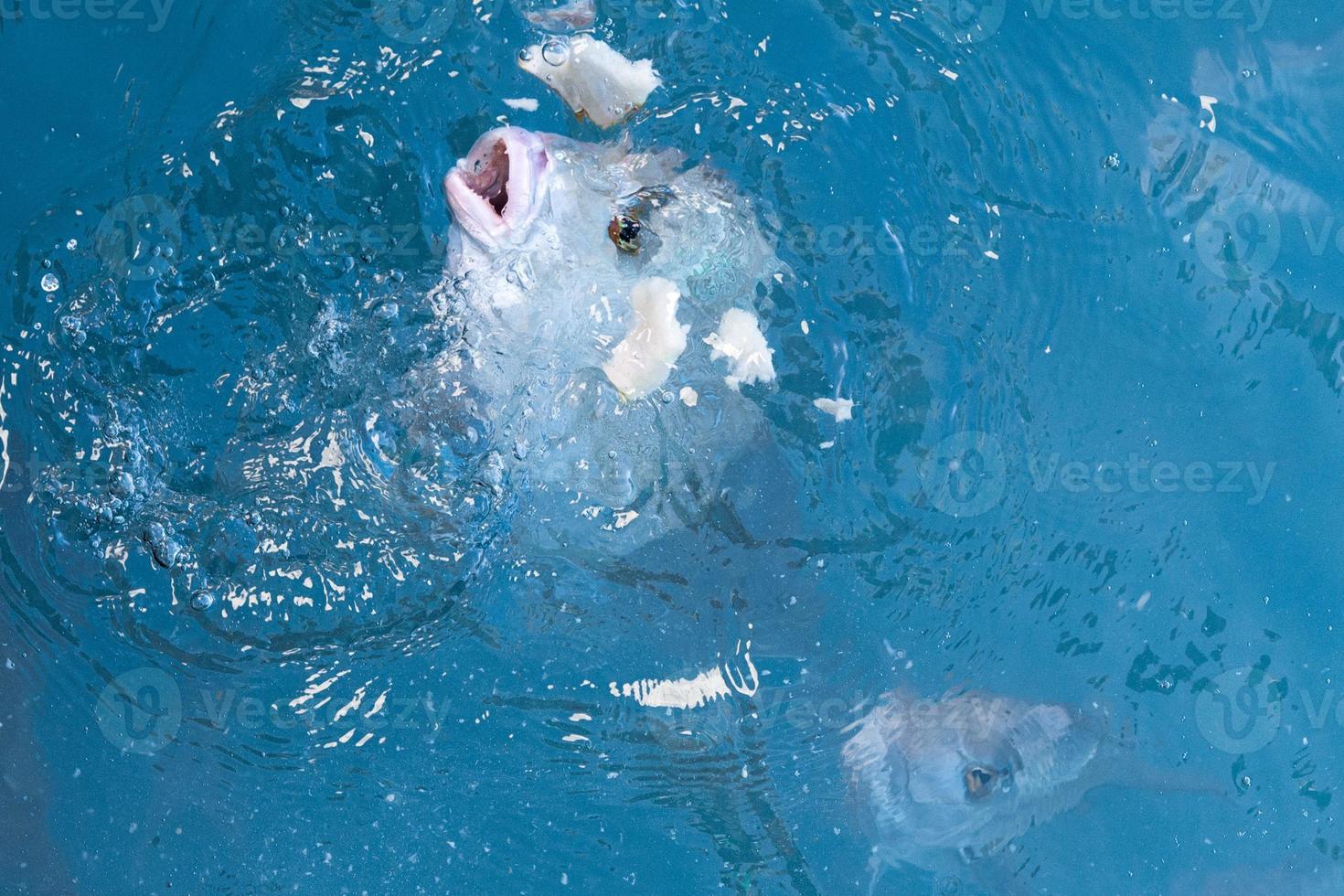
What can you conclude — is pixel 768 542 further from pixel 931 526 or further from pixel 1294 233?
pixel 1294 233

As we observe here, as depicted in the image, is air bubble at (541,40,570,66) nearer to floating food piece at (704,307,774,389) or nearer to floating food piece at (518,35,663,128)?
floating food piece at (518,35,663,128)

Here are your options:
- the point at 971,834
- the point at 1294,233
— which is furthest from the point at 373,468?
the point at 1294,233

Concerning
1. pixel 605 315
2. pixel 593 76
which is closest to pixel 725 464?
pixel 605 315

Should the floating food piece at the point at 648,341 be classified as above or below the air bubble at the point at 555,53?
below

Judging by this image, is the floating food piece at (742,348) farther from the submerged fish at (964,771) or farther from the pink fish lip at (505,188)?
the submerged fish at (964,771)

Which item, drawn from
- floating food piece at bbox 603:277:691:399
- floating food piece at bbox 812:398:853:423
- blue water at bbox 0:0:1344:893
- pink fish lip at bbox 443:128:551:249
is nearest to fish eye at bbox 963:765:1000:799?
blue water at bbox 0:0:1344:893

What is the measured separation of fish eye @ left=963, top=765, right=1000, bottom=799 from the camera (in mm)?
4375

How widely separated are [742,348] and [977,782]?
205 cm

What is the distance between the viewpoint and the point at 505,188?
377cm

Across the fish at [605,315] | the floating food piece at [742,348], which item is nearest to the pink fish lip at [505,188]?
the fish at [605,315]

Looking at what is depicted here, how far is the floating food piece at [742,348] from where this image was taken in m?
4.07

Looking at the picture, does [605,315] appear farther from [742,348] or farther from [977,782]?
[977,782]

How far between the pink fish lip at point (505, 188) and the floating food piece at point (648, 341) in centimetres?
51

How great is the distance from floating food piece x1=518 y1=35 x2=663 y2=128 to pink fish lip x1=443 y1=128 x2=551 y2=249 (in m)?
0.45
